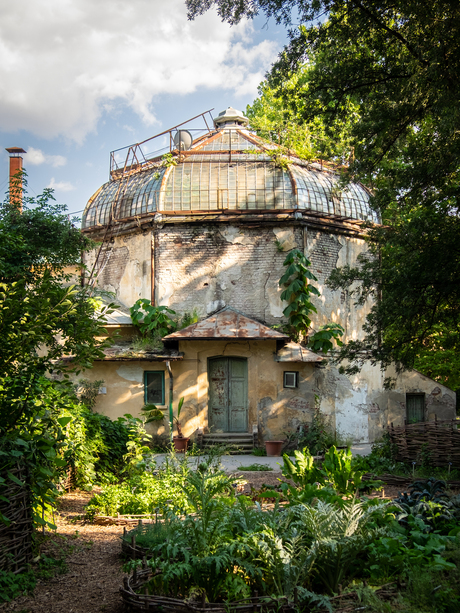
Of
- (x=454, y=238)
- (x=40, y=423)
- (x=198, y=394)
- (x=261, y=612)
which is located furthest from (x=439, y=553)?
(x=198, y=394)

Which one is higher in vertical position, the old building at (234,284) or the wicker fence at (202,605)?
the old building at (234,284)

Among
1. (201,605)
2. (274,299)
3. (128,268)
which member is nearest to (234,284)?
(274,299)

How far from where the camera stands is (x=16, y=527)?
4.64 meters

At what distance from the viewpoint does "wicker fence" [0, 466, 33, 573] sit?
451 cm

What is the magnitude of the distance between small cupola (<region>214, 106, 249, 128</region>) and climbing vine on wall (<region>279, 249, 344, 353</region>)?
25.3 feet

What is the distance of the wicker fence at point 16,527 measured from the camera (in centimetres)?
451

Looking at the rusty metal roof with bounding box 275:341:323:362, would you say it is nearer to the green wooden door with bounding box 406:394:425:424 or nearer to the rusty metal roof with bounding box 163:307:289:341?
the rusty metal roof with bounding box 163:307:289:341

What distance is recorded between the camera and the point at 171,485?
6.93 m

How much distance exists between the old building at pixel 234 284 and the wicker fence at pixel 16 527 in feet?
31.7

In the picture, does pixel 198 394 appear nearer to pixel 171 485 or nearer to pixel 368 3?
pixel 171 485

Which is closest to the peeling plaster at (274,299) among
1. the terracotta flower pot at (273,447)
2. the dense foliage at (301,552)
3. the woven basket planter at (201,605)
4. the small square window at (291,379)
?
the small square window at (291,379)

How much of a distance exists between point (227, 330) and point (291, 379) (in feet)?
7.58

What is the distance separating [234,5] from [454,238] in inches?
224

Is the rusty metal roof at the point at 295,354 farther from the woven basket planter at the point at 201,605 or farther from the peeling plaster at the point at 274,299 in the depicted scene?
the woven basket planter at the point at 201,605
